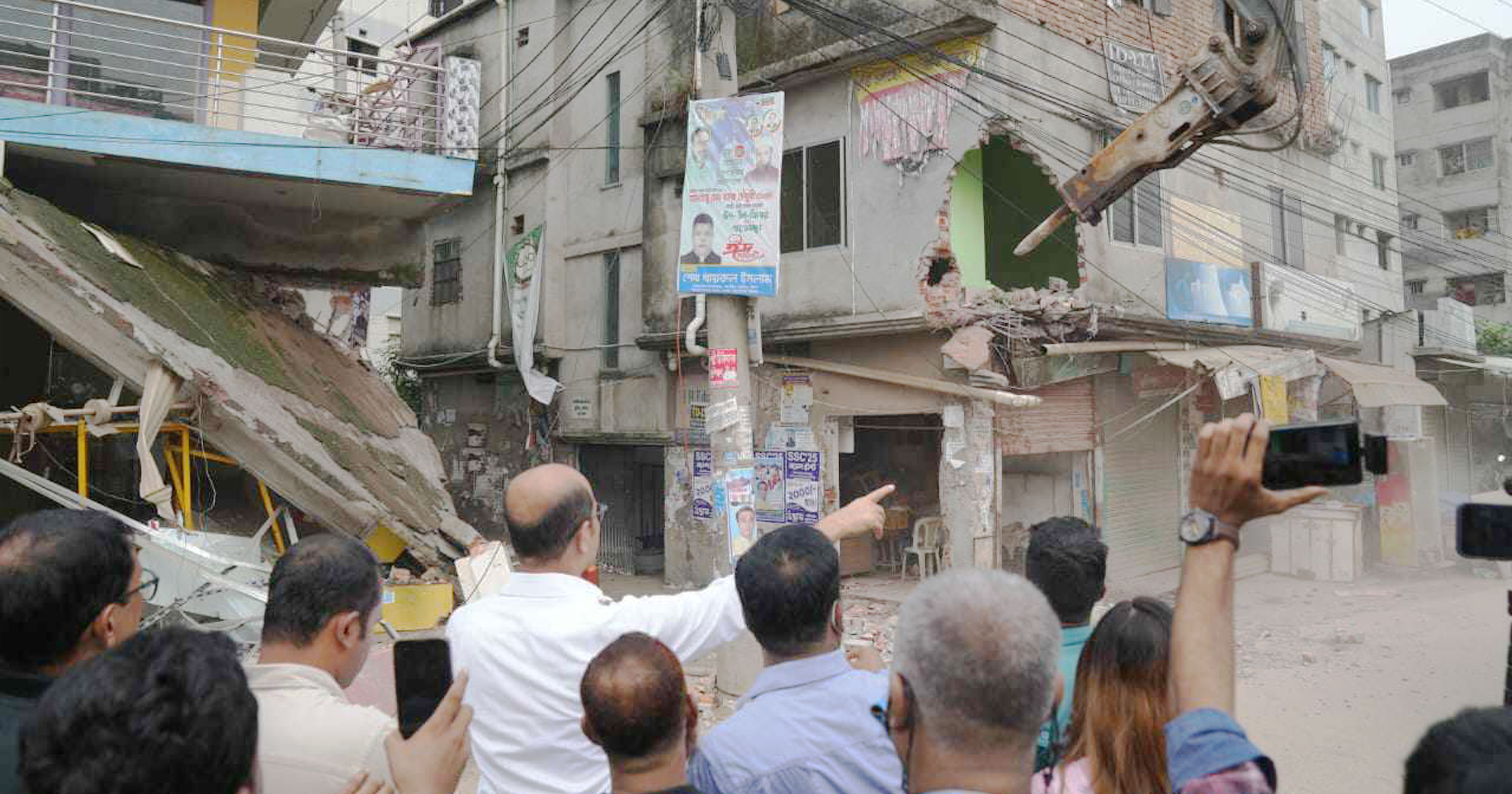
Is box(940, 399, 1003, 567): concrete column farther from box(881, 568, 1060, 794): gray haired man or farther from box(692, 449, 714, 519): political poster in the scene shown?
box(881, 568, 1060, 794): gray haired man

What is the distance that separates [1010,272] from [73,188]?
43.3 ft

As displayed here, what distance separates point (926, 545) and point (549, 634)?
11.2 metres

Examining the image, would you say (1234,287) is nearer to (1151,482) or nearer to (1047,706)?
(1151,482)

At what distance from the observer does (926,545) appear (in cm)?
1305

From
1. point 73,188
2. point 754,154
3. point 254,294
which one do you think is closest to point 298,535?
point 254,294

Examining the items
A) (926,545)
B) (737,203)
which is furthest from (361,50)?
(926,545)

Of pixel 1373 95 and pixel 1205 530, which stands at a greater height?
pixel 1373 95

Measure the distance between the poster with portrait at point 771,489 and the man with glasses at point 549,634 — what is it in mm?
10195

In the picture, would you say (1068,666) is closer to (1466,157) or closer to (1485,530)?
(1485,530)

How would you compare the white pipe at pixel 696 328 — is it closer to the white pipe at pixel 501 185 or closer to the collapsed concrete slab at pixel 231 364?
the collapsed concrete slab at pixel 231 364

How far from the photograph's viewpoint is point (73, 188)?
9.77m

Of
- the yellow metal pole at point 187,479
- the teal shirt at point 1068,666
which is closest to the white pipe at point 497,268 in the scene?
the yellow metal pole at point 187,479

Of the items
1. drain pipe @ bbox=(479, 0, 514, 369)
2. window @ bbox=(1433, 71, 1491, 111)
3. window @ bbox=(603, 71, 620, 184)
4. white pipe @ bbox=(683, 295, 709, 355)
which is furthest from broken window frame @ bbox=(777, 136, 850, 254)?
window @ bbox=(1433, 71, 1491, 111)

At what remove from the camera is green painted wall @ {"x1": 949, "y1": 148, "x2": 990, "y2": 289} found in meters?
11.5
